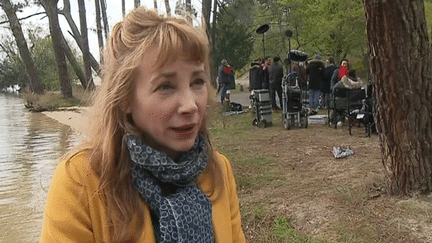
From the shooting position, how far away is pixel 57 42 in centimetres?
2438

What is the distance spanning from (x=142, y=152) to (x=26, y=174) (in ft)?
21.1

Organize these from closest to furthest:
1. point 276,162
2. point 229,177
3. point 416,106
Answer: point 229,177 < point 416,106 < point 276,162

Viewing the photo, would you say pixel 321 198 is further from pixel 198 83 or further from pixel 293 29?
pixel 293 29

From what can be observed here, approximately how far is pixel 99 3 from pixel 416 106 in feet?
81.9

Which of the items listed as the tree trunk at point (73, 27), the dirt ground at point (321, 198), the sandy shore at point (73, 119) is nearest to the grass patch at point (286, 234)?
the dirt ground at point (321, 198)

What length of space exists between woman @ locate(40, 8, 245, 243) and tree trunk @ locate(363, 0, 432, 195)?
2814mm

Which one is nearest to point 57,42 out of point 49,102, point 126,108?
point 49,102

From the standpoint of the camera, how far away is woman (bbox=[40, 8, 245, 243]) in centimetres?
130

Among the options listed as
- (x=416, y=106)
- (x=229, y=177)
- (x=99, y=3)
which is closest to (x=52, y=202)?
(x=229, y=177)

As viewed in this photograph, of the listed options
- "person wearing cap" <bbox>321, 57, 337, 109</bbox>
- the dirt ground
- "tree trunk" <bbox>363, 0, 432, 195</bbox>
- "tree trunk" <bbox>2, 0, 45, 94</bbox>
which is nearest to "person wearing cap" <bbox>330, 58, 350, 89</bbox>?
"person wearing cap" <bbox>321, 57, 337, 109</bbox>

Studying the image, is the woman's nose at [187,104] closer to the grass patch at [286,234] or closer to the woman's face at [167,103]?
the woman's face at [167,103]

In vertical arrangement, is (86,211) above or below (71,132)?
above

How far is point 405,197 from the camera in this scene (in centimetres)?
394

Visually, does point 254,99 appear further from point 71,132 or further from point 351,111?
point 71,132
